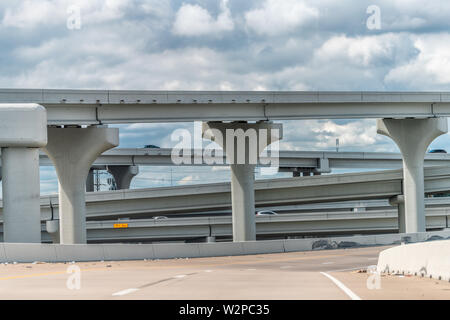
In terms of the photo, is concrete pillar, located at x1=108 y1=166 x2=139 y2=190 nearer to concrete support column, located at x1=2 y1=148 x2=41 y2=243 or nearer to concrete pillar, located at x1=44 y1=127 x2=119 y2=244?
concrete pillar, located at x1=44 y1=127 x2=119 y2=244

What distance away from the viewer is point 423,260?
18.0 m

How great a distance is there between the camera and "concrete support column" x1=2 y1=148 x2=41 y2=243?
33719mm

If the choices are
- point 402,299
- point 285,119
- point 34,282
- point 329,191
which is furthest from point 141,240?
point 402,299

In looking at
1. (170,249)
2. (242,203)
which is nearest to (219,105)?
(242,203)

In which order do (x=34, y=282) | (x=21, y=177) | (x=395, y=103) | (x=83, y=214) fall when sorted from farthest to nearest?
(x=395, y=103), (x=83, y=214), (x=21, y=177), (x=34, y=282)

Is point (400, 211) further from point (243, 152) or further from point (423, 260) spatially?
point (423, 260)

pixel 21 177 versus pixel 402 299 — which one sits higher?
pixel 21 177

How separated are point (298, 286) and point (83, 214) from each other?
3225cm

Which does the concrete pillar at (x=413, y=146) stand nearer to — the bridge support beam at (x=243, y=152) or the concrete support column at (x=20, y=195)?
the bridge support beam at (x=243, y=152)

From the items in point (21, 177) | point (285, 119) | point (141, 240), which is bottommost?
point (141, 240)

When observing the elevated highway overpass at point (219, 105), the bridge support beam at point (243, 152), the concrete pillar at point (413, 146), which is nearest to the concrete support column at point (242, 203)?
the bridge support beam at point (243, 152)

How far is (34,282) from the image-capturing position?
16.2 metres

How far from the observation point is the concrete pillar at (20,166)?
110ft

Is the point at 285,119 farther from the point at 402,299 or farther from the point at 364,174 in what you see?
the point at 402,299
